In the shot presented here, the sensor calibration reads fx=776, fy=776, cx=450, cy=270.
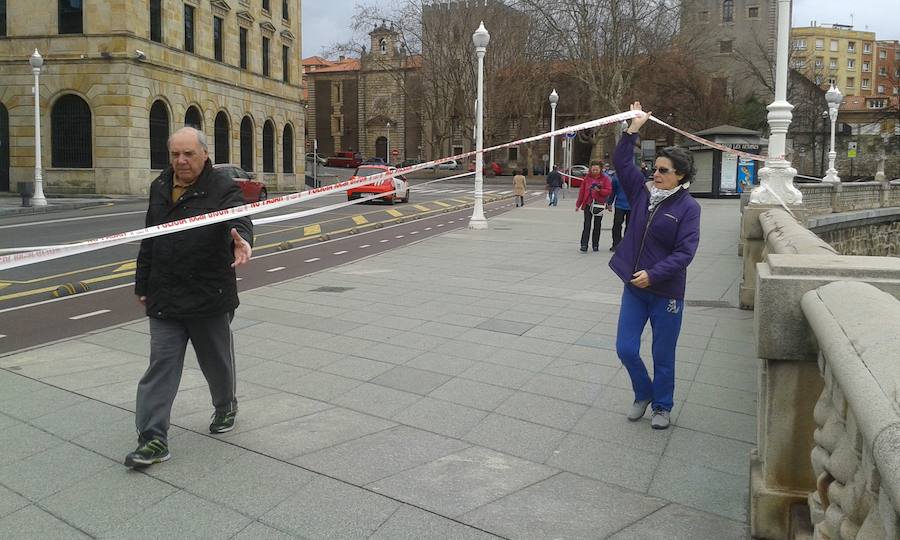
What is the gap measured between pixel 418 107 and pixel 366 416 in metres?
69.5

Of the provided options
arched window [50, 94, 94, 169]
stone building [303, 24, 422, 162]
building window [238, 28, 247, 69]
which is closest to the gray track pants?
arched window [50, 94, 94, 169]

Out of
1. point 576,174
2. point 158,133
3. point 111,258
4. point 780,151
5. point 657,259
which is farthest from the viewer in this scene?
point 576,174

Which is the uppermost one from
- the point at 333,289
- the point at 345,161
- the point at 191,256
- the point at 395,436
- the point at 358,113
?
the point at 358,113

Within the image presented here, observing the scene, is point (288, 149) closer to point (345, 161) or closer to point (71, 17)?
point (71, 17)

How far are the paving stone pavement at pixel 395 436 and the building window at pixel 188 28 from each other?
34.2m

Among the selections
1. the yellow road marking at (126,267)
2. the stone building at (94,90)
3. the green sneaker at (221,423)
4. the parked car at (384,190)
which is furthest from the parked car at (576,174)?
the green sneaker at (221,423)

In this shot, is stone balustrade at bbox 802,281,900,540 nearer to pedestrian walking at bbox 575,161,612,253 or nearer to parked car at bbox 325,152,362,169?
pedestrian walking at bbox 575,161,612,253

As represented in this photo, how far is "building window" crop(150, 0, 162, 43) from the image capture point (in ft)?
119

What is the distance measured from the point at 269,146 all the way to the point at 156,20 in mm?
12629

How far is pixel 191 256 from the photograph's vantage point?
14.0 ft

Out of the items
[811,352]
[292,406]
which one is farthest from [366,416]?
[811,352]

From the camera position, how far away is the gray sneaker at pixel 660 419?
4945 mm

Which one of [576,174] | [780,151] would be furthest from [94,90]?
[576,174]

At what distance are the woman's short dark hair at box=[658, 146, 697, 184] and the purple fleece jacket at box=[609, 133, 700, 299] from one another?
0.35ft
